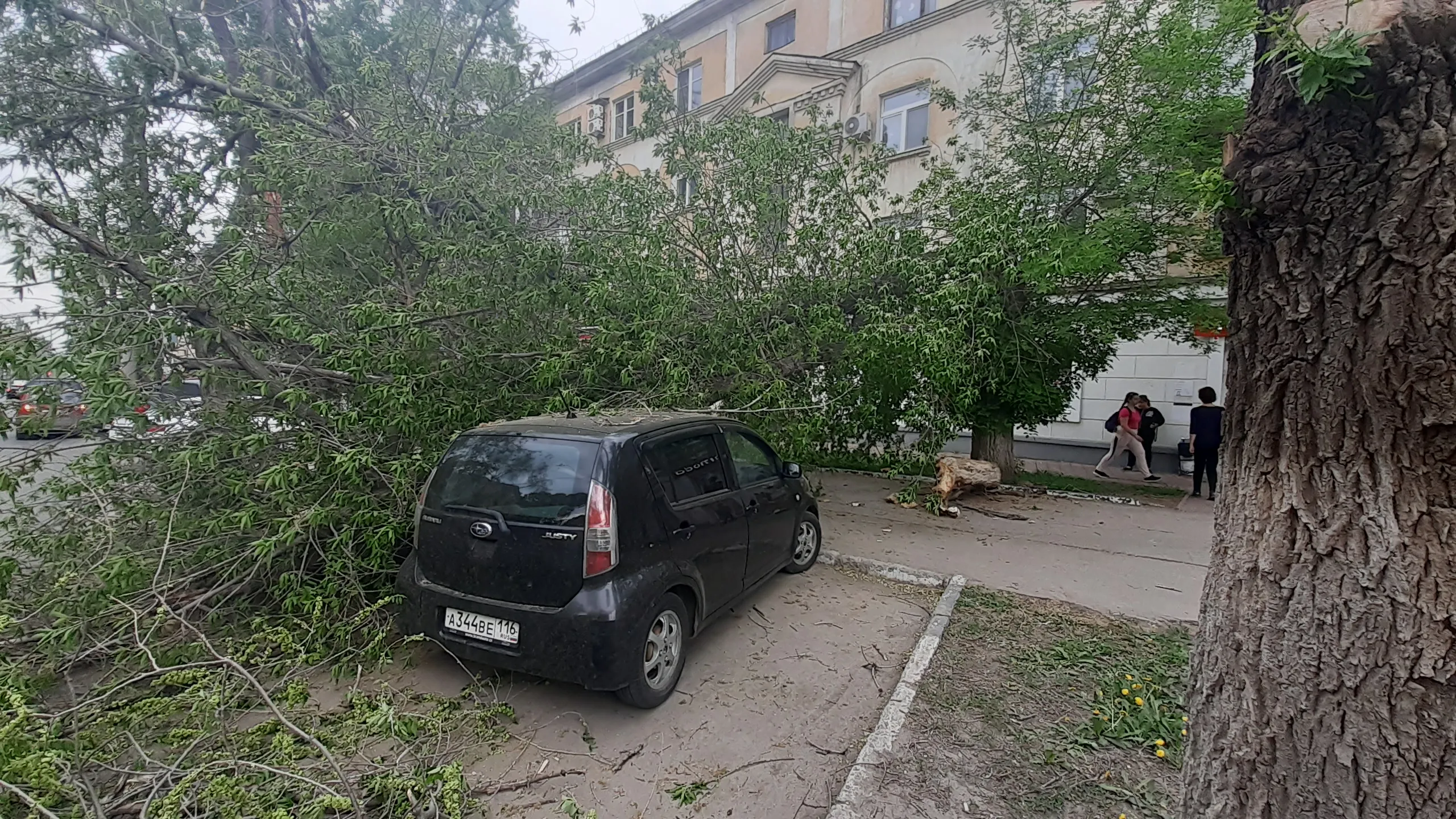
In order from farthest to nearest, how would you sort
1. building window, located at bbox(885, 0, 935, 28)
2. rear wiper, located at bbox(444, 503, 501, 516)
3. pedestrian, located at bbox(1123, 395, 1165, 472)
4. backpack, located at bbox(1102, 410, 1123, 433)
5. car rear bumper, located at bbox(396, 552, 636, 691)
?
building window, located at bbox(885, 0, 935, 28) → backpack, located at bbox(1102, 410, 1123, 433) → pedestrian, located at bbox(1123, 395, 1165, 472) → rear wiper, located at bbox(444, 503, 501, 516) → car rear bumper, located at bbox(396, 552, 636, 691)

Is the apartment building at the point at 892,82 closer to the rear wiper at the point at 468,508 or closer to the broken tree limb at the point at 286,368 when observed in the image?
the broken tree limb at the point at 286,368

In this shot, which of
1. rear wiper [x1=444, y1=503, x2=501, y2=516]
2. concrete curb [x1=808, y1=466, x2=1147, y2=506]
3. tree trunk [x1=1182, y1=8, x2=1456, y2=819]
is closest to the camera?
tree trunk [x1=1182, y1=8, x2=1456, y2=819]

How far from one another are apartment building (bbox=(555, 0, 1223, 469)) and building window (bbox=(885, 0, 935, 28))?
0.08 ft

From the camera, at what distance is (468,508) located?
11.2ft

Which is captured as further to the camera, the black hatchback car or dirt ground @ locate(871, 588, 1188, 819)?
the black hatchback car

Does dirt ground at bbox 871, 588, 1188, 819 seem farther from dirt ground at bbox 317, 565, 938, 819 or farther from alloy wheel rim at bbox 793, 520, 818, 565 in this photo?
alloy wheel rim at bbox 793, 520, 818, 565

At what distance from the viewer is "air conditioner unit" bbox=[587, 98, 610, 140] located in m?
18.8

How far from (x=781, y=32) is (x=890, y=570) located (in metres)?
15.4

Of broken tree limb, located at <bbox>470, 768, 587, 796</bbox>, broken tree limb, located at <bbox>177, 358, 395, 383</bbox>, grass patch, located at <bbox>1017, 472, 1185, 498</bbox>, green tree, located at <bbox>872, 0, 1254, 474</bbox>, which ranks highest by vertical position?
green tree, located at <bbox>872, 0, 1254, 474</bbox>

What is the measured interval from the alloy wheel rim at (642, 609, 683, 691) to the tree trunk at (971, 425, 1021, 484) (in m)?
7.73

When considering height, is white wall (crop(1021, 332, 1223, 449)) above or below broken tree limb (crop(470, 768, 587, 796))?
above

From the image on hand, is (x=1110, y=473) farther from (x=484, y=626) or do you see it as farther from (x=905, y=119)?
(x=484, y=626)

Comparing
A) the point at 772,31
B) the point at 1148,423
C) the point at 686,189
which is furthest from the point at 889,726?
the point at 772,31

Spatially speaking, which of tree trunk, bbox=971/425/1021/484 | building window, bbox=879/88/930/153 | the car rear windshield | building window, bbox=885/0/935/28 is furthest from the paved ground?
building window, bbox=885/0/935/28
